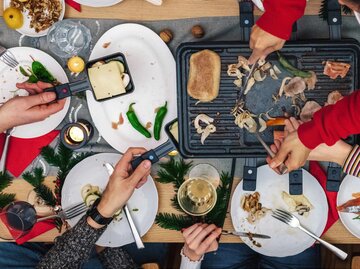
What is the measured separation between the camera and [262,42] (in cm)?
142

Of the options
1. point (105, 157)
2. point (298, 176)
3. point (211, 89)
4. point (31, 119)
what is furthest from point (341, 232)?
point (31, 119)

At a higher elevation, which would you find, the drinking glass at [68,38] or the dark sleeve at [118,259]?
the drinking glass at [68,38]

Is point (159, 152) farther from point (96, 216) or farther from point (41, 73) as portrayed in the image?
point (41, 73)

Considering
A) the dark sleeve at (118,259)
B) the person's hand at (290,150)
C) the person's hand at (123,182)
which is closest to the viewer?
the person's hand at (290,150)

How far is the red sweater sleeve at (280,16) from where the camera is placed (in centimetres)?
136

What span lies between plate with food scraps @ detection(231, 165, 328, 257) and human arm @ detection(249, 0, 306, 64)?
1.40ft

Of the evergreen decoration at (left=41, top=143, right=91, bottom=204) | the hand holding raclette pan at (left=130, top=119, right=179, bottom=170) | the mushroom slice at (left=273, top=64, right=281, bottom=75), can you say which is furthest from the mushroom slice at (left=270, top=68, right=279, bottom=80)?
the evergreen decoration at (left=41, top=143, right=91, bottom=204)

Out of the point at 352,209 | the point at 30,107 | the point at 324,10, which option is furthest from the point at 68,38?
the point at 352,209

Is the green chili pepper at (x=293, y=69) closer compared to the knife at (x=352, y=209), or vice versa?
the green chili pepper at (x=293, y=69)

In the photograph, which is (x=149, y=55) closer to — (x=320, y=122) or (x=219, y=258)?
(x=320, y=122)

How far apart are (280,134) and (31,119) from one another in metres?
0.79

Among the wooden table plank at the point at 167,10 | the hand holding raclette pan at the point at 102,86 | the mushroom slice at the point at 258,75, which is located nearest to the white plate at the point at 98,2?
the wooden table plank at the point at 167,10

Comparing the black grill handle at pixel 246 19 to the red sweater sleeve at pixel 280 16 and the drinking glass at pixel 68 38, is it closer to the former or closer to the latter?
the red sweater sleeve at pixel 280 16

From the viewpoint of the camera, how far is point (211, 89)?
1558 mm
